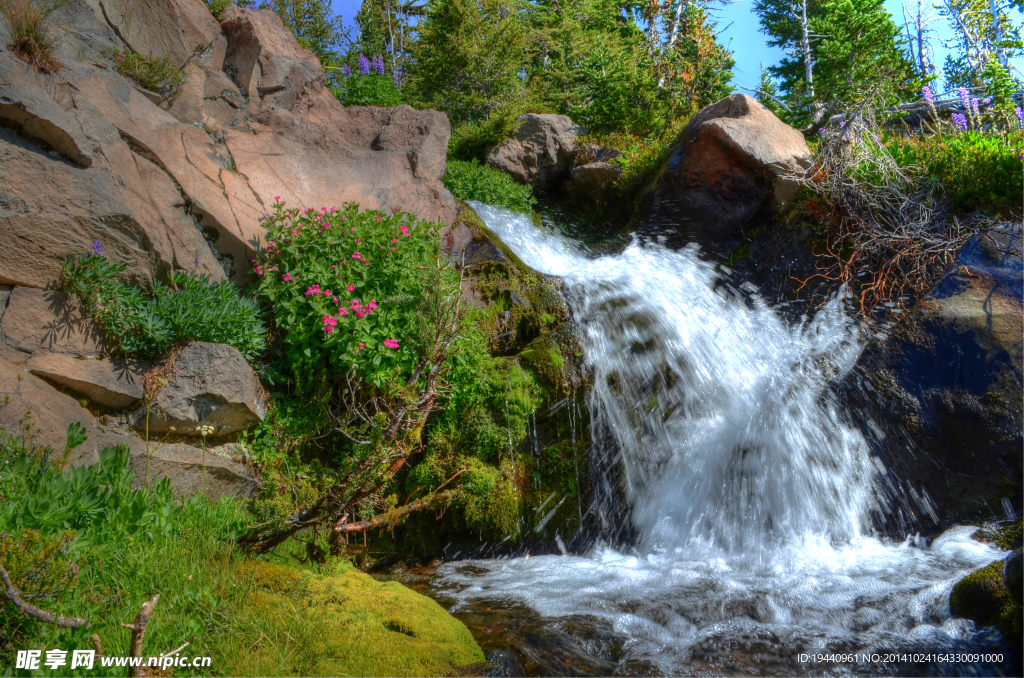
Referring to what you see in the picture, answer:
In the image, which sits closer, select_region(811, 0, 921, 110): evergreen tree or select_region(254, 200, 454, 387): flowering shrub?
select_region(254, 200, 454, 387): flowering shrub

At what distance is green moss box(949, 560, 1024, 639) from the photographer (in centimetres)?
324

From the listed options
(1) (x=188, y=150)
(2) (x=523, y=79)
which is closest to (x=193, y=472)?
(1) (x=188, y=150)

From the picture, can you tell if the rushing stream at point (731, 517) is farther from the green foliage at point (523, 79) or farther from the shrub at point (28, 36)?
the shrub at point (28, 36)

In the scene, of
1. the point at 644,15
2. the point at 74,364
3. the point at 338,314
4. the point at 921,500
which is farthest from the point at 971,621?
the point at 644,15

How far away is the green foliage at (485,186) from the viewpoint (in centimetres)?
972

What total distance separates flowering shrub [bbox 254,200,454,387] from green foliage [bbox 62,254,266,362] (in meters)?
0.34

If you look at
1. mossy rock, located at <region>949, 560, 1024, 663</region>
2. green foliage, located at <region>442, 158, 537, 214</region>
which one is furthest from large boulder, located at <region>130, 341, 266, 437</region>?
green foliage, located at <region>442, 158, 537, 214</region>

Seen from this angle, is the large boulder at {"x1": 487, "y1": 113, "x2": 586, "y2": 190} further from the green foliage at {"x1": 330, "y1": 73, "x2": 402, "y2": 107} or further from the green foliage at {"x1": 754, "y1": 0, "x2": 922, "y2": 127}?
the green foliage at {"x1": 754, "y1": 0, "x2": 922, "y2": 127}

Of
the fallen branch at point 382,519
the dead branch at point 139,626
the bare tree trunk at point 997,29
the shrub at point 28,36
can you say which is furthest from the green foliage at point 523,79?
the dead branch at point 139,626

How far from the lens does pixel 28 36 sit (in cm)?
527

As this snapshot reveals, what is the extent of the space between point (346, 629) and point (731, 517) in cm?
362

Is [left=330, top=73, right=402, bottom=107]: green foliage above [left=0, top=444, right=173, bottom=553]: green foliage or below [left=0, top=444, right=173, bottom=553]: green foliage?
above

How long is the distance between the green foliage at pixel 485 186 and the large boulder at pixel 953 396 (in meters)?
5.86

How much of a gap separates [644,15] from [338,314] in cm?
1423
